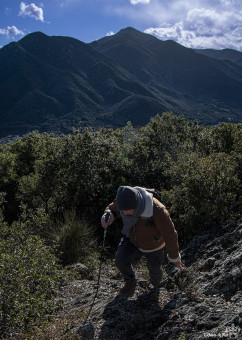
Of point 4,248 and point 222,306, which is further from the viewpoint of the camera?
point 4,248

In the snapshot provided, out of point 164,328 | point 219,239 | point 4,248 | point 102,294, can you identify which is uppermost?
point 4,248

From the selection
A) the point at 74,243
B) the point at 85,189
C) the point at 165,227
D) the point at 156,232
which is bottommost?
the point at 74,243

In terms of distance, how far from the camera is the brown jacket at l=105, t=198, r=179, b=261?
364 cm

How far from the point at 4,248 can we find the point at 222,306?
2.97 meters

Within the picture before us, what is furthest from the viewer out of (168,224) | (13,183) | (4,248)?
(13,183)

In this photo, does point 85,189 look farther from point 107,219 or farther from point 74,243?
point 107,219

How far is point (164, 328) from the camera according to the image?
10.2ft

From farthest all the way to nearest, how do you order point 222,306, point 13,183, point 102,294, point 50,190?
point 13,183, point 50,190, point 102,294, point 222,306

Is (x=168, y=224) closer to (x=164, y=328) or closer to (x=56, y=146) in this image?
(x=164, y=328)

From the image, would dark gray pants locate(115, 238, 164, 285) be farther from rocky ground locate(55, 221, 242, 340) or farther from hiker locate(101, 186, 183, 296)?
rocky ground locate(55, 221, 242, 340)

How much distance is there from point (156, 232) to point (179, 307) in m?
0.96

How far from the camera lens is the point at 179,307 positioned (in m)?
3.38


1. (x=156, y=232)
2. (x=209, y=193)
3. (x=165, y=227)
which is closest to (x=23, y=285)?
(x=156, y=232)

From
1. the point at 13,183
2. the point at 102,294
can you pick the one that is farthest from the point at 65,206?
the point at 102,294
